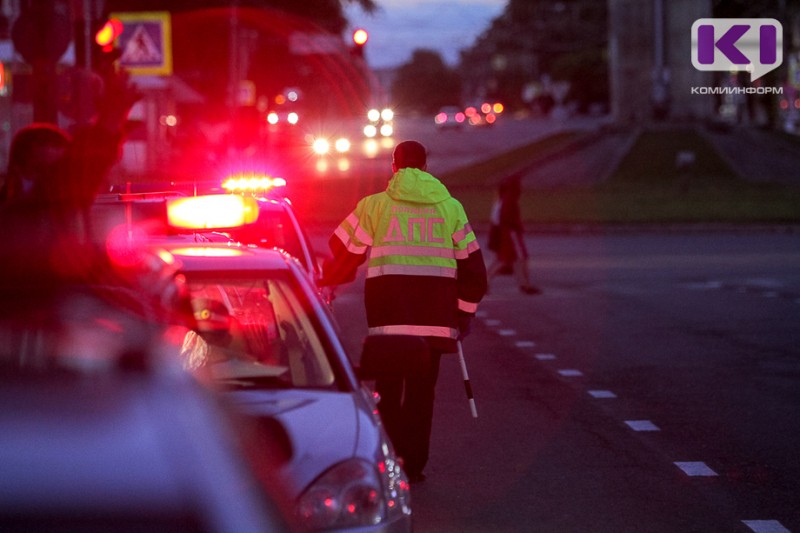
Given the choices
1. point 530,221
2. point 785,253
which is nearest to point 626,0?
point 530,221

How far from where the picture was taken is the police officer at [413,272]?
777 centimetres

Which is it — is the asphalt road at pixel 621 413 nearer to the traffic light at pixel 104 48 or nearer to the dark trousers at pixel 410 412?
the dark trousers at pixel 410 412

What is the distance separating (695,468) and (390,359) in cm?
395

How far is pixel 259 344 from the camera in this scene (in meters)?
5.57

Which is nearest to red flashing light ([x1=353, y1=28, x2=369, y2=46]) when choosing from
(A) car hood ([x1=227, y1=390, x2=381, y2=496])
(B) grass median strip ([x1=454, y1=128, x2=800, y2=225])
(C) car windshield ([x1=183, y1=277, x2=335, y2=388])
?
(B) grass median strip ([x1=454, y1=128, x2=800, y2=225])

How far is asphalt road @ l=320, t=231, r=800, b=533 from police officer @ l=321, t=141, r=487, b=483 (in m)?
0.47

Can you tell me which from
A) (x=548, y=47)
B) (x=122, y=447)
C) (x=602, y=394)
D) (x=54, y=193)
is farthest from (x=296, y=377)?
(x=548, y=47)

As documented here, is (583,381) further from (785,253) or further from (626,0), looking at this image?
(626,0)

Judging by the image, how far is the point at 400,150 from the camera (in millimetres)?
7953

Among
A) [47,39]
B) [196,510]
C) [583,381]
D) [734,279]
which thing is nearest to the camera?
[196,510]

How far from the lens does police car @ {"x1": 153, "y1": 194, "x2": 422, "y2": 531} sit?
424 cm

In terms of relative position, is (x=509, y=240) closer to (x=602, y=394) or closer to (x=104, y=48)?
(x=104, y=48)

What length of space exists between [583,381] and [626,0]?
70945mm

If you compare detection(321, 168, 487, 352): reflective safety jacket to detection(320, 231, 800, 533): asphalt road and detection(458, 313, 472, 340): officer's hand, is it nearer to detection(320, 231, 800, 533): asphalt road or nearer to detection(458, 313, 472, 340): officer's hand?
detection(458, 313, 472, 340): officer's hand
